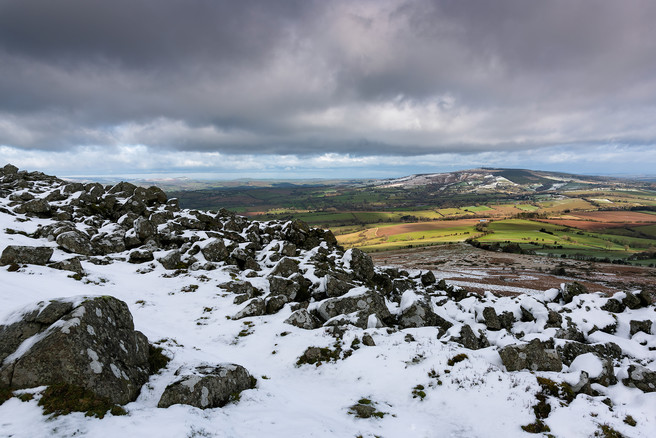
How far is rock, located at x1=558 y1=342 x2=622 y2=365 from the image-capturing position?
15.8 meters

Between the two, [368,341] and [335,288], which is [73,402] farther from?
[335,288]

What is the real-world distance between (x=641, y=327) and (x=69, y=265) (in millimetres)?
45797

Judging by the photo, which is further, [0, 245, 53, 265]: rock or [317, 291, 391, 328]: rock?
[0, 245, 53, 265]: rock

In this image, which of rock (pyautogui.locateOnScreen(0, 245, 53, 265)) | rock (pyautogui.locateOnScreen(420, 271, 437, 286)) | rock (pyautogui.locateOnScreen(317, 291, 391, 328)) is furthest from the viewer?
rock (pyautogui.locateOnScreen(420, 271, 437, 286))

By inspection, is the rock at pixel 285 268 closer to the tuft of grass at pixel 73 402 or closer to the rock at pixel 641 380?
the tuft of grass at pixel 73 402

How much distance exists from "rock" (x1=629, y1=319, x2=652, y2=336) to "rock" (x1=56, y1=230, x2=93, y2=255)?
1979 inches

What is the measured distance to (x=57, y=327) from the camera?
Result: 9523mm

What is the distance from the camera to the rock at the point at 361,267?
1299 inches

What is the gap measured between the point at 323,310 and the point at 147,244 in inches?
1030

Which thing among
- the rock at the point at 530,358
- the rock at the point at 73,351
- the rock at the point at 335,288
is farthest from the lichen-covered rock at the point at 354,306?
the rock at the point at 73,351

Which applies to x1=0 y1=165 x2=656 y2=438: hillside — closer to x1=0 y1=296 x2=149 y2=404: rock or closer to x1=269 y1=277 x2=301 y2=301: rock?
x1=0 y1=296 x2=149 y2=404: rock

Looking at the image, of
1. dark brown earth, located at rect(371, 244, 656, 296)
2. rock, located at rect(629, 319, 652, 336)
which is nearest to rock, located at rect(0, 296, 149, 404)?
rock, located at rect(629, 319, 652, 336)

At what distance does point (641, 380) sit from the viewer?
41.7ft

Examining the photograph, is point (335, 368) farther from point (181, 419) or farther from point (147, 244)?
point (147, 244)
